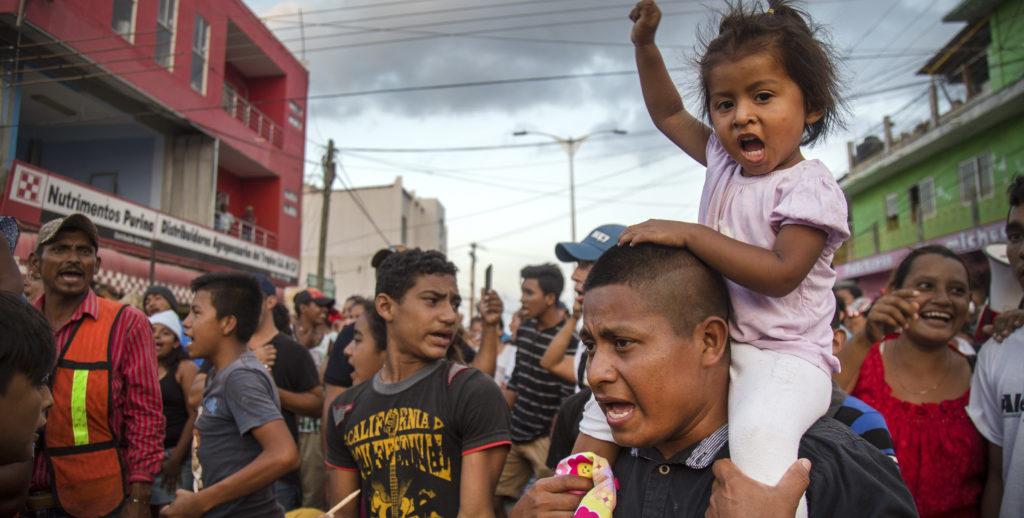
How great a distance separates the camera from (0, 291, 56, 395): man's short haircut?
1.89 metres

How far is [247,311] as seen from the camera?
11.8 feet

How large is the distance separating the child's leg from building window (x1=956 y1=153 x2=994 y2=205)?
67.8ft

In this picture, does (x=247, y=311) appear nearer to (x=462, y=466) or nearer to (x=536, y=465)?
(x=462, y=466)

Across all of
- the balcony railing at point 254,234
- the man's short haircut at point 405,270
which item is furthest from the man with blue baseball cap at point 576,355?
the balcony railing at point 254,234

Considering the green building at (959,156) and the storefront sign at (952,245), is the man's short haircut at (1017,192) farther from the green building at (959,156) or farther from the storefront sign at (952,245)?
the green building at (959,156)

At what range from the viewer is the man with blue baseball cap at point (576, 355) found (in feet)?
9.73

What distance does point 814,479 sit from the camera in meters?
1.46

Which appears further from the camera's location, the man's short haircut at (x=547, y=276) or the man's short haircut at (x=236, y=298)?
the man's short haircut at (x=547, y=276)

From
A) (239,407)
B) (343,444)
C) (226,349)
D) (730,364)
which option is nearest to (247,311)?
(226,349)

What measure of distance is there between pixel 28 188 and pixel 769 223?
1353 cm

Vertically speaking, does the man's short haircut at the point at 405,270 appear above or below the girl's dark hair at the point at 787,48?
below

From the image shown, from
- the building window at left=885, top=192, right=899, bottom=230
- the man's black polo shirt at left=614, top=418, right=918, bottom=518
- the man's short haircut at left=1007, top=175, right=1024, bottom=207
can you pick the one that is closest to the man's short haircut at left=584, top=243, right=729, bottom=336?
the man's black polo shirt at left=614, top=418, right=918, bottom=518

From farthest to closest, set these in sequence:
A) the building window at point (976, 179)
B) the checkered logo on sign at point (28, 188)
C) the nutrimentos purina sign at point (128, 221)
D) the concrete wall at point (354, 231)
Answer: the concrete wall at point (354, 231), the building window at point (976, 179), the nutrimentos purina sign at point (128, 221), the checkered logo on sign at point (28, 188)

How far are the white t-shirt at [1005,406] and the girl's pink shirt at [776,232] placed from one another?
1.38 meters
